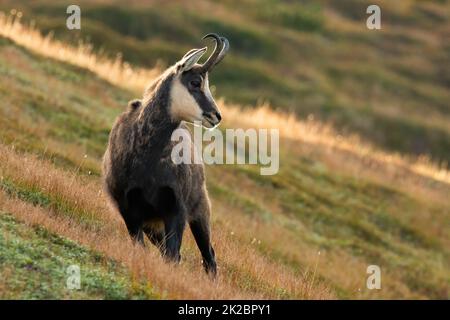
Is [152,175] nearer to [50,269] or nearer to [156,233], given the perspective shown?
[156,233]

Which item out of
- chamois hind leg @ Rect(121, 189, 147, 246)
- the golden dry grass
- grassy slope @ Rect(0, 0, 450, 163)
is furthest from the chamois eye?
grassy slope @ Rect(0, 0, 450, 163)

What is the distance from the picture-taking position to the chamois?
12539 mm

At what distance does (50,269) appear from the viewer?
1064cm

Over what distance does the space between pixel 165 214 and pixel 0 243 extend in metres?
2.41

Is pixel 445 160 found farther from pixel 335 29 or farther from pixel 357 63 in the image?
pixel 335 29

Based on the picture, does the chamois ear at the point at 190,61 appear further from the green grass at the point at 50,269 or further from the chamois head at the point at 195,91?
the green grass at the point at 50,269

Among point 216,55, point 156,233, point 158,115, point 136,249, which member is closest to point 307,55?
point 156,233

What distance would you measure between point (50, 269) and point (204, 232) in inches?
138

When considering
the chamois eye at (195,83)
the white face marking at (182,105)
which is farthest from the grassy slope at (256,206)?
the chamois eye at (195,83)

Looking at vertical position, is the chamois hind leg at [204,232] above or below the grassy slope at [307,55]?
above

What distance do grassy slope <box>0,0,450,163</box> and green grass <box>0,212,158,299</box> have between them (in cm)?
3633

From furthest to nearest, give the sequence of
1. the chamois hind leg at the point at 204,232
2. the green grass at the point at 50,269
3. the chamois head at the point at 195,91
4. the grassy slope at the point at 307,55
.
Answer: the grassy slope at the point at 307,55 → the chamois hind leg at the point at 204,232 → the chamois head at the point at 195,91 → the green grass at the point at 50,269

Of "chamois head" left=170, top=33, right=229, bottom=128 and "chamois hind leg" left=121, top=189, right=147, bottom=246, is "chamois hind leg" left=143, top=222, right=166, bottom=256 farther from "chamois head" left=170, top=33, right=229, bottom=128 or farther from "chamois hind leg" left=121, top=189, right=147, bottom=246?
"chamois head" left=170, top=33, right=229, bottom=128

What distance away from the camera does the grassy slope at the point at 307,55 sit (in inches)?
2047
